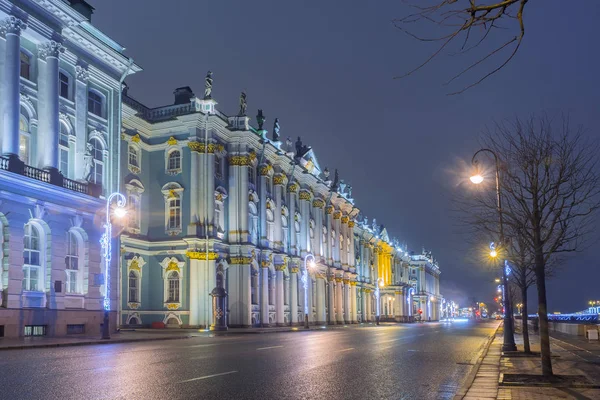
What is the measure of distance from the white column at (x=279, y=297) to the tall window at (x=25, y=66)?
32993mm

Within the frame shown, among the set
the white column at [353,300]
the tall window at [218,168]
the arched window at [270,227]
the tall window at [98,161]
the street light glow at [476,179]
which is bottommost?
the white column at [353,300]

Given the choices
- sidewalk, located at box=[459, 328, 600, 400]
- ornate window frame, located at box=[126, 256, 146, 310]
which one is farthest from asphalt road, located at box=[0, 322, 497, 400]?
ornate window frame, located at box=[126, 256, 146, 310]

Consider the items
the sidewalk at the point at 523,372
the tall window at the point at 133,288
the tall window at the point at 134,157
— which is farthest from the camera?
the tall window at the point at 134,157

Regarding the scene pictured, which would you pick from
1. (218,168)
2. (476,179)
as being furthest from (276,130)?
(476,179)

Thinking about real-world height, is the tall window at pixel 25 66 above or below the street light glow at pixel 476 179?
above

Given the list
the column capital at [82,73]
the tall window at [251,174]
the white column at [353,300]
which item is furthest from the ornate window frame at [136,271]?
the white column at [353,300]

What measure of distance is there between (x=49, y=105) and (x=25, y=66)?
2.06 metres

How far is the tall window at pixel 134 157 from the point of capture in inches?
1882

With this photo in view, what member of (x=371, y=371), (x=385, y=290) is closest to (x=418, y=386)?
(x=371, y=371)

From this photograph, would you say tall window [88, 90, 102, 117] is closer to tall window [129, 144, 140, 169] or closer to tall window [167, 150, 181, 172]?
tall window [129, 144, 140, 169]

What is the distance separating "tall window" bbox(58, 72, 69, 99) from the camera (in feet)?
106

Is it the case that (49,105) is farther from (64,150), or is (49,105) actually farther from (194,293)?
(194,293)

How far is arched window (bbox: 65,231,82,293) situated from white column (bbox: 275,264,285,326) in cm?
2853

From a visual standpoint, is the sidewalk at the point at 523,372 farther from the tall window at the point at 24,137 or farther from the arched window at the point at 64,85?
the arched window at the point at 64,85
